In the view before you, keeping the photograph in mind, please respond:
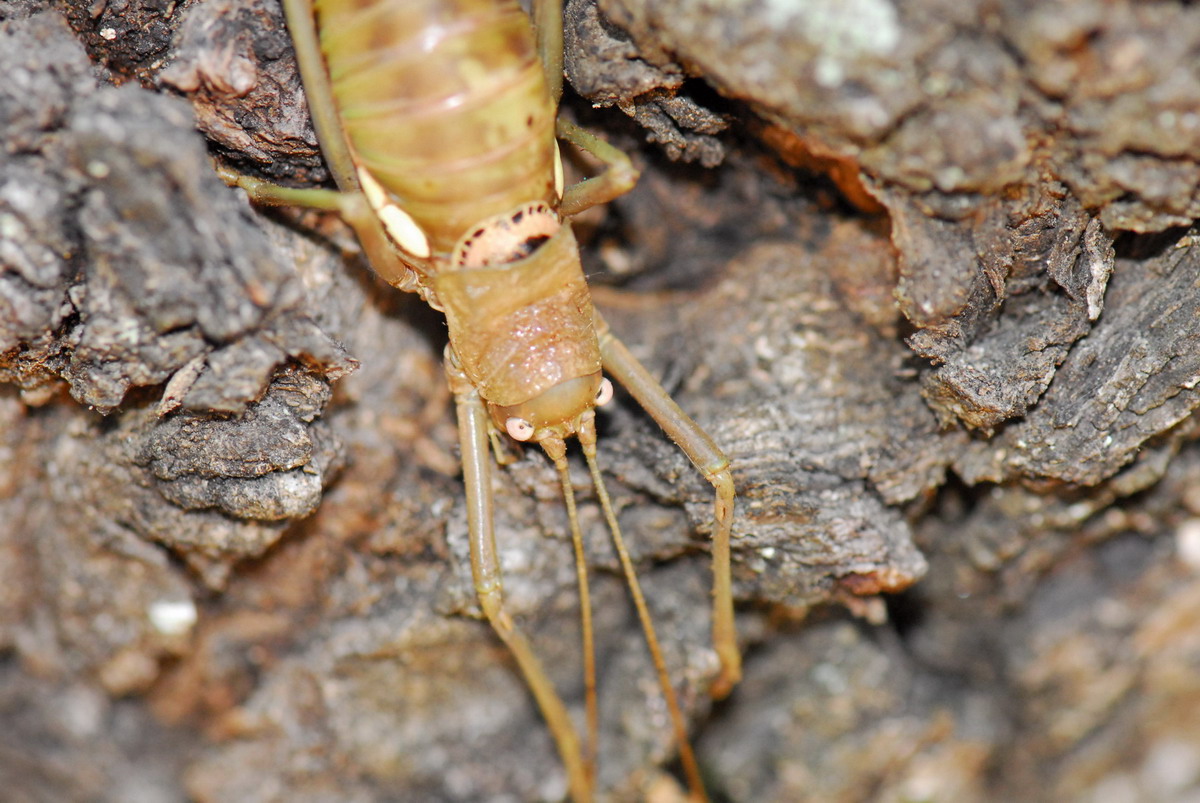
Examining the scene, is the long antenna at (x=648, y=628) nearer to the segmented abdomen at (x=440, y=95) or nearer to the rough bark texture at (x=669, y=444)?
the rough bark texture at (x=669, y=444)

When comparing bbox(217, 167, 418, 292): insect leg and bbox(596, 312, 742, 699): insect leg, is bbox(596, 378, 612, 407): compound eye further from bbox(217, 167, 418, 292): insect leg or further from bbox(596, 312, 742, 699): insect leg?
bbox(217, 167, 418, 292): insect leg

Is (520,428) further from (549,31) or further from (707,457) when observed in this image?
(549,31)

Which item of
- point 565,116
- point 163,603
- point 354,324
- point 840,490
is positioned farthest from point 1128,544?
point 163,603

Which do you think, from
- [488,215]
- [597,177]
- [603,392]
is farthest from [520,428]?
[597,177]

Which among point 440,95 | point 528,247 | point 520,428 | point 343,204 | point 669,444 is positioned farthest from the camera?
point 669,444

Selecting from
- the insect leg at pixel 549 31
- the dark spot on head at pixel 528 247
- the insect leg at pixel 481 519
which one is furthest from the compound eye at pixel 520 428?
the insect leg at pixel 549 31

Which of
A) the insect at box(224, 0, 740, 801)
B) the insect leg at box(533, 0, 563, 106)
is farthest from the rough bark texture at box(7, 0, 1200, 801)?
the insect at box(224, 0, 740, 801)

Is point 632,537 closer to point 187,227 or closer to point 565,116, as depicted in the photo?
point 565,116
